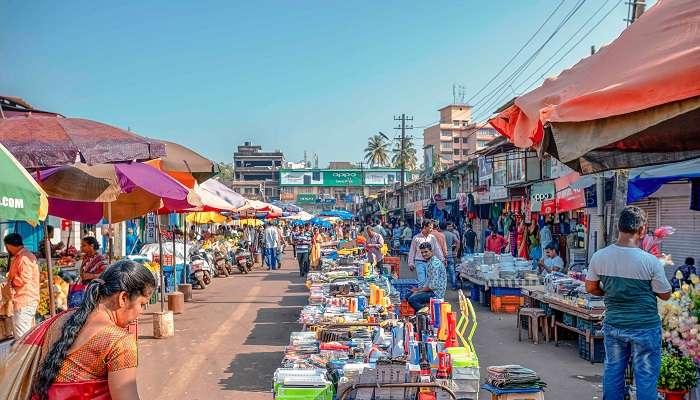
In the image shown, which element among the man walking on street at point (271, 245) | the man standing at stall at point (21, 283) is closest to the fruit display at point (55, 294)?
the man standing at stall at point (21, 283)

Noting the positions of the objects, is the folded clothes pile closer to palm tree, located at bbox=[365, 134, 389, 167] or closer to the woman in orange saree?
the woman in orange saree

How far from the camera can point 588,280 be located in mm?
5453

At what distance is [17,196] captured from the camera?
4.37 metres

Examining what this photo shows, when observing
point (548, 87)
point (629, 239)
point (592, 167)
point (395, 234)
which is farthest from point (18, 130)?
point (395, 234)

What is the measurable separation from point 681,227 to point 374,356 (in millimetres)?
10763

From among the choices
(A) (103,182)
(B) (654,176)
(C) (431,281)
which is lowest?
(C) (431,281)

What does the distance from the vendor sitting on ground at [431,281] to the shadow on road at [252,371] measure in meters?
2.52

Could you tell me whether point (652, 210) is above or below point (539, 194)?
below

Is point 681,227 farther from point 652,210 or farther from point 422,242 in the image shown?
point 422,242

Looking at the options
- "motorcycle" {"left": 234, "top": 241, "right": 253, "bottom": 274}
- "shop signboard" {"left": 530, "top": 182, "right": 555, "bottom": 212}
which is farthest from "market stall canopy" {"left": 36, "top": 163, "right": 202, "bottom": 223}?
"motorcycle" {"left": 234, "top": 241, "right": 253, "bottom": 274}

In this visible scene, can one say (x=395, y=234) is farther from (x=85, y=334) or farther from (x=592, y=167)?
(x=85, y=334)

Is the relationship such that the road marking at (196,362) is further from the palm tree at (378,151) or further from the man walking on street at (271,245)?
the palm tree at (378,151)

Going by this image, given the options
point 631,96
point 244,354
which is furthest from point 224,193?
point 631,96

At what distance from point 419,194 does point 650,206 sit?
40980 millimetres
